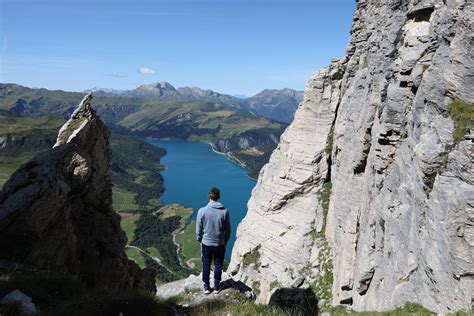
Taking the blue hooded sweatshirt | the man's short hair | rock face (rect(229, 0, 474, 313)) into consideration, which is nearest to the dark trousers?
the blue hooded sweatshirt

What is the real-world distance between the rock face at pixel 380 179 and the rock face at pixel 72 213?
46.4 feet

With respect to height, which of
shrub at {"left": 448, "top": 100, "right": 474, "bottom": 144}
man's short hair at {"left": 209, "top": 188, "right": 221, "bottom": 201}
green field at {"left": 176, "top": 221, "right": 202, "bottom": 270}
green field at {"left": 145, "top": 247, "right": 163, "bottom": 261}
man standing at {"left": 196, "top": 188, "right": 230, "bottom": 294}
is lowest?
green field at {"left": 145, "top": 247, "right": 163, "bottom": 261}

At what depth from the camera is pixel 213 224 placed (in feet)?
49.4

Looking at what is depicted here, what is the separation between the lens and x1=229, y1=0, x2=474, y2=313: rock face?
590 inches

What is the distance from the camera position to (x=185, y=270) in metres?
140

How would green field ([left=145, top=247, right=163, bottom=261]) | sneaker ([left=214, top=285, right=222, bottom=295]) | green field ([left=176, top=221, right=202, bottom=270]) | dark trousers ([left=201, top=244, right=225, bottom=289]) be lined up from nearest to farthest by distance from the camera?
dark trousers ([left=201, top=244, right=225, bottom=289])
sneaker ([left=214, top=285, right=222, bottom=295])
green field ([left=176, top=221, right=202, bottom=270])
green field ([left=145, top=247, right=163, bottom=261])

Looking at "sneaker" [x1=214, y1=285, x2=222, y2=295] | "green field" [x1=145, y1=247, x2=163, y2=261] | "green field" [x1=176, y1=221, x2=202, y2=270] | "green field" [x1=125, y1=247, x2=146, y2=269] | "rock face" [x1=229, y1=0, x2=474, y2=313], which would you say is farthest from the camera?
"green field" [x1=145, y1=247, x2=163, y2=261]

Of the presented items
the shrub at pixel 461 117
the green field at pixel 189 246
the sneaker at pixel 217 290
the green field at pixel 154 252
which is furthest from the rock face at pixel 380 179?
the green field at pixel 154 252

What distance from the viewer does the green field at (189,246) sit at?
153 metres

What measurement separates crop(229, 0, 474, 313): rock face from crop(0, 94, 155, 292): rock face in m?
14.1

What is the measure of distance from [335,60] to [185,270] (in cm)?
11578

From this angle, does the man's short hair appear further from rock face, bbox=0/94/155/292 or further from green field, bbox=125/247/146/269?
green field, bbox=125/247/146/269

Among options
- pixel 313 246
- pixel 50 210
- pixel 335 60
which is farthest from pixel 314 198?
pixel 50 210

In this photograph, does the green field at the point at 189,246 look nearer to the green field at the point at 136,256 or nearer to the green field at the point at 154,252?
the green field at the point at 154,252
